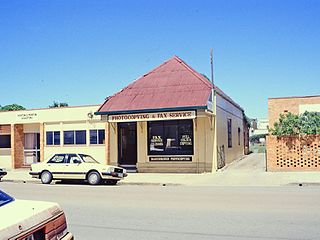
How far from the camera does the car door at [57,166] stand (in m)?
20.2

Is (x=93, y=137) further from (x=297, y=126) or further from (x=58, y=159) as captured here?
(x=297, y=126)

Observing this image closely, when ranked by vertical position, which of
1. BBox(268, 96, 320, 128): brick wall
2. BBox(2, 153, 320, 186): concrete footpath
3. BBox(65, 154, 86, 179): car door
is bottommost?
BBox(2, 153, 320, 186): concrete footpath

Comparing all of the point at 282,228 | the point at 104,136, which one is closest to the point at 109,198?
the point at 282,228

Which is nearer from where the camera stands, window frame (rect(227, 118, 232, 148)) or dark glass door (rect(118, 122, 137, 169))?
dark glass door (rect(118, 122, 137, 169))

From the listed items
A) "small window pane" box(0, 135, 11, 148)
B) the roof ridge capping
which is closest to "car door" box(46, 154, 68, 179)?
the roof ridge capping

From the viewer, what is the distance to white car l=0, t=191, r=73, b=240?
3945 millimetres

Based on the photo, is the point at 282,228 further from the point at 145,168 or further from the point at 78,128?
the point at 78,128

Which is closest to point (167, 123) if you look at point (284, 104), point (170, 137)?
point (170, 137)

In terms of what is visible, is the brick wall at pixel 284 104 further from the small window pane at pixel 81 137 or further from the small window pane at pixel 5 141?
the small window pane at pixel 5 141

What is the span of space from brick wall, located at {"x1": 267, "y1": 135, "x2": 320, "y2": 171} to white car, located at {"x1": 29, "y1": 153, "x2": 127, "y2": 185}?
7852 millimetres

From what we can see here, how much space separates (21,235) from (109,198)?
9.91 metres

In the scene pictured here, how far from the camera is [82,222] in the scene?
9344 millimetres

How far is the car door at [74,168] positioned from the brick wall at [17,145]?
36.7 ft

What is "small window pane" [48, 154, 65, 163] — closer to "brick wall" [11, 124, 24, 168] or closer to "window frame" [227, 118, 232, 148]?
"brick wall" [11, 124, 24, 168]
